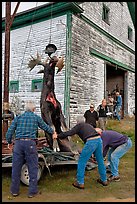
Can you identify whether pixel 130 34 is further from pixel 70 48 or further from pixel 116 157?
pixel 116 157

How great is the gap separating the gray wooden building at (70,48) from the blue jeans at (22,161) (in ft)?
25.4

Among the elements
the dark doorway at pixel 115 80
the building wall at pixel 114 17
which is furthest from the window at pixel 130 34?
the dark doorway at pixel 115 80

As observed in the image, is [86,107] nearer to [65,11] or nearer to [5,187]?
[65,11]

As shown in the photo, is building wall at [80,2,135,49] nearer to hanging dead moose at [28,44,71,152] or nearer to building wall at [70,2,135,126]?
building wall at [70,2,135,126]

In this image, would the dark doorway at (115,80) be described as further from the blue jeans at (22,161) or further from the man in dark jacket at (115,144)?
the blue jeans at (22,161)

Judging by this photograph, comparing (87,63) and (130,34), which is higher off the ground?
(130,34)

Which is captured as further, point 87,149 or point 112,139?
point 112,139

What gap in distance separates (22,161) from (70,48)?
28.7 feet

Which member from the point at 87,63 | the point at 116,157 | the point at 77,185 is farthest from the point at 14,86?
the point at 77,185

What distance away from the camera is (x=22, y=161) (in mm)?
5332

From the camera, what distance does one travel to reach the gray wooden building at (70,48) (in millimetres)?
13227

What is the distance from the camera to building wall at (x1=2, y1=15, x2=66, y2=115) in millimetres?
13289

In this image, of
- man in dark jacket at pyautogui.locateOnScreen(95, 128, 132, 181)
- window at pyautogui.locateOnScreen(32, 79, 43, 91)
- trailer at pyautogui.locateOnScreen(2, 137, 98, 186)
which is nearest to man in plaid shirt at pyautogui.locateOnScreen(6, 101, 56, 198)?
trailer at pyautogui.locateOnScreen(2, 137, 98, 186)

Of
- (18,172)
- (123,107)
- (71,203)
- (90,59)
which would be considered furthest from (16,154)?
(123,107)
